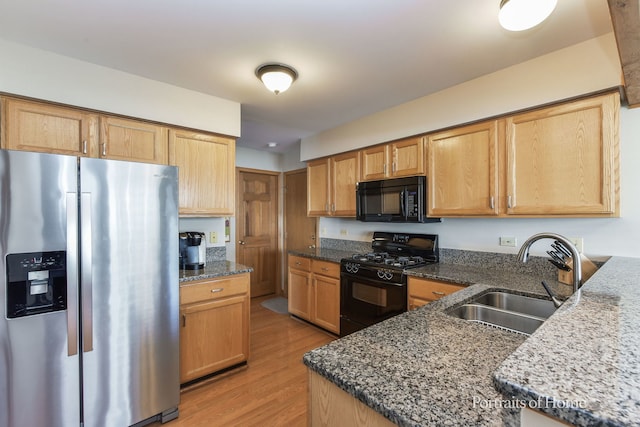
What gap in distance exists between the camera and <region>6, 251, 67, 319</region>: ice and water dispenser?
1.45 meters

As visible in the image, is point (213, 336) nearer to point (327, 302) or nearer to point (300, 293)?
point (327, 302)

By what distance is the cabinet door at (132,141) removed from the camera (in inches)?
84.4

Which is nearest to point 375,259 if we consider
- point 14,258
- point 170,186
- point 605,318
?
point 170,186

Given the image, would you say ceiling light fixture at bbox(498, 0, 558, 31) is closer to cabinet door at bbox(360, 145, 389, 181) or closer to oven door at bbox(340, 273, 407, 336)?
cabinet door at bbox(360, 145, 389, 181)

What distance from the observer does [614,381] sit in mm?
466

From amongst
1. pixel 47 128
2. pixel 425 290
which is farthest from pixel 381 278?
pixel 47 128

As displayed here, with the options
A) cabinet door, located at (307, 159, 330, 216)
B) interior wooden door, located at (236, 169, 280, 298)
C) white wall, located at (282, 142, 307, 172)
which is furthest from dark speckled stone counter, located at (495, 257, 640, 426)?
interior wooden door, located at (236, 169, 280, 298)

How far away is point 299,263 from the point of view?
140 inches

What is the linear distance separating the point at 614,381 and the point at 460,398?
0.31 meters

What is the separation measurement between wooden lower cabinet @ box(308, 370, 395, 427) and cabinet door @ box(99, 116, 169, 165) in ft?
7.09

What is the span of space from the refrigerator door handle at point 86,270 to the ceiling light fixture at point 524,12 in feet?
7.67

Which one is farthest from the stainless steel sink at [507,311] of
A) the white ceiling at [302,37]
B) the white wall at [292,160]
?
the white wall at [292,160]

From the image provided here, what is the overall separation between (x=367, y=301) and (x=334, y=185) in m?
1.44

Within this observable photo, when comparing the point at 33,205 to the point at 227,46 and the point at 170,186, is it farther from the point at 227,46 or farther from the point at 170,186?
the point at 227,46
